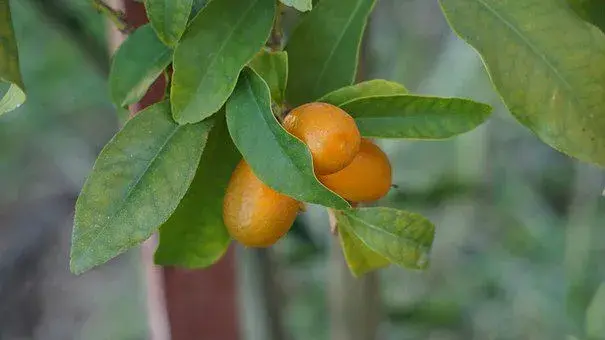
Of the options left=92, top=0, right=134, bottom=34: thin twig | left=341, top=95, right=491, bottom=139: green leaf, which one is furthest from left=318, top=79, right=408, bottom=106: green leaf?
left=92, top=0, right=134, bottom=34: thin twig

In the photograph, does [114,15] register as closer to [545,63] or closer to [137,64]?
[137,64]

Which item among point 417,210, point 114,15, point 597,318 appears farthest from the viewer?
point 417,210

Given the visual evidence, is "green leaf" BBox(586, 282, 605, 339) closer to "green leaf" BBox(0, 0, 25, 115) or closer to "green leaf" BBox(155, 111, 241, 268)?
"green leaf" BBox(155, 111, 241, 268)

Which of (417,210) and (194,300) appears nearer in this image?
(194,300)

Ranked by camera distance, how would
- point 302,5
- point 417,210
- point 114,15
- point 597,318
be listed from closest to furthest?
1. point 302,5
2. point 114,15
3. point 597,318
4. point 417,210

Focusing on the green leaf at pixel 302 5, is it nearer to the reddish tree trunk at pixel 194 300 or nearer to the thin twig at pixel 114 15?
the thin twig at pixel 114 15

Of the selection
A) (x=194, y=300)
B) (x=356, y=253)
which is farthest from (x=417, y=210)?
(x=356, y=253)

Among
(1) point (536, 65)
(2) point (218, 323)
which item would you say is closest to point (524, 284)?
(2) point (218, 323)
